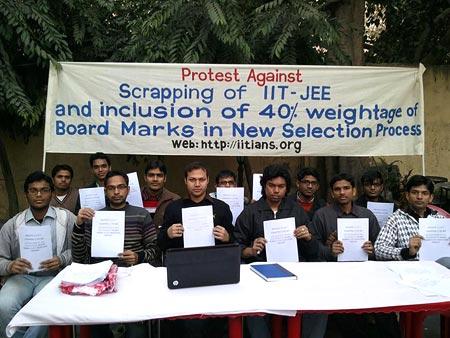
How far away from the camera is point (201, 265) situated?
308 cm

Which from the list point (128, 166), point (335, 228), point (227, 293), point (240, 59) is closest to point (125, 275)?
point (227, 293)

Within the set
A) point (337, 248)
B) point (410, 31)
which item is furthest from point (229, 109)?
point (410, 31)

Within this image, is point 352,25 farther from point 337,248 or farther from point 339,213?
point 337,248

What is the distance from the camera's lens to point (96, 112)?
5203 mm

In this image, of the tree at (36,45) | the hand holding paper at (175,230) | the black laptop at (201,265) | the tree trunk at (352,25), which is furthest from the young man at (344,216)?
the tree at (36,45)

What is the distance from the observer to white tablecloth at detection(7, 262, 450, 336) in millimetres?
2787

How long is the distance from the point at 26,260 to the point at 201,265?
1.67 metres

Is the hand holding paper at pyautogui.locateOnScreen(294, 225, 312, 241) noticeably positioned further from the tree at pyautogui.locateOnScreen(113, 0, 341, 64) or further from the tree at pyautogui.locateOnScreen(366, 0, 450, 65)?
the tree at pyautogui.locateOnScreen(366, 0, 450, 65)

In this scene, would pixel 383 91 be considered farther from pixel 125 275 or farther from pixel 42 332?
pixel 42 332

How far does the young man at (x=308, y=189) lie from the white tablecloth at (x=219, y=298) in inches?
61.2

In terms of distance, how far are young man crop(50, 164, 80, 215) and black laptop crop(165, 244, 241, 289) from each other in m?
2.25

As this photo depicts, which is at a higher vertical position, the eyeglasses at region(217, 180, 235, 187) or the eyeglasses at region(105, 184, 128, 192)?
the eyeglasses at region(217, 180, 235, 187)

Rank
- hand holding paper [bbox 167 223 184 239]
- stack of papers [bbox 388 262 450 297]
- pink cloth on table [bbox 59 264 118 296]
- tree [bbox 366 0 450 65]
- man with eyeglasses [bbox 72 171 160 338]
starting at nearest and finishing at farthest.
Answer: pink cloth on table [bbox 59 264 118 296] → stack of papers [bbox 388 262 450 297] → hand holding paper [bbox 167 223 184 239] → man with eyeglasses [bbox 72 171 160 338] → tree [bbox 366 0 450 65]

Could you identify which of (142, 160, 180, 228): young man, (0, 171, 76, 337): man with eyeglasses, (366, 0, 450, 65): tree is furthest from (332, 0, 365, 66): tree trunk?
(0, 171, 76, 337): man with eyeglasses
